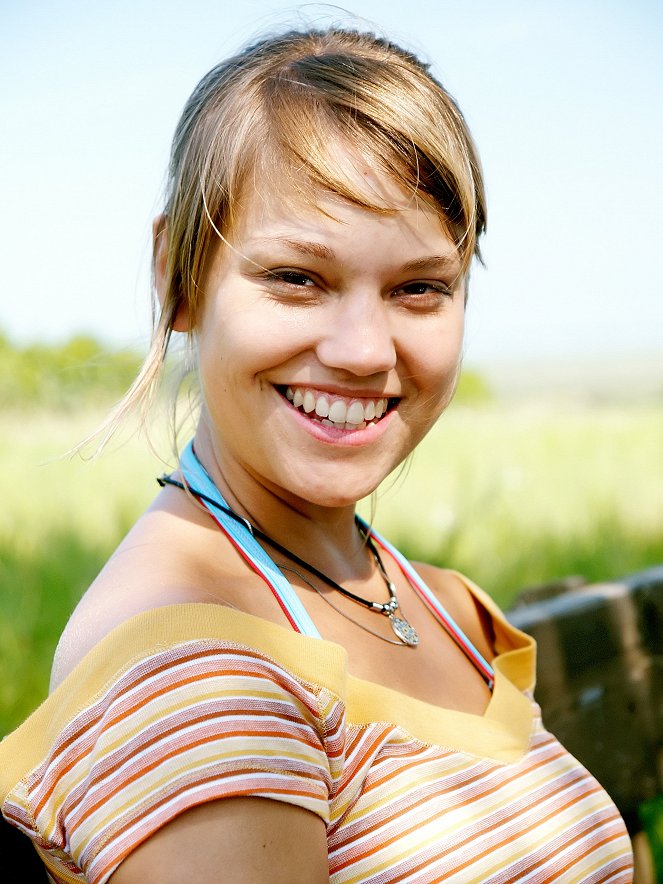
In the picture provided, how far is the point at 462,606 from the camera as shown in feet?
6.71

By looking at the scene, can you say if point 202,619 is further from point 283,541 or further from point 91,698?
point 283,541

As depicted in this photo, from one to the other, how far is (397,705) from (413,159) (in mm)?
769

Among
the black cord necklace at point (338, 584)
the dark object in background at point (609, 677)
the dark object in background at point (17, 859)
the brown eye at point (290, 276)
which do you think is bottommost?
the dark object in background at point (609, 677)

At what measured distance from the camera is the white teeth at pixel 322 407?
55.9 inches

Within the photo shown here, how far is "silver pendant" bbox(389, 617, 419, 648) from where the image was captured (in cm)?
168

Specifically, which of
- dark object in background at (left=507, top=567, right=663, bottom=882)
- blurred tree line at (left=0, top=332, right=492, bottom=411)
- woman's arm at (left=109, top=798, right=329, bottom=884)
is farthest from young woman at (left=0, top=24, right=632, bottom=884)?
blurred tree line at (left=0, top=332, right=492, bottom=411)

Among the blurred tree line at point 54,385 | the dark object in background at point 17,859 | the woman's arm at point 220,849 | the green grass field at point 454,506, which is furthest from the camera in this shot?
the blurred tree line at point 54,385

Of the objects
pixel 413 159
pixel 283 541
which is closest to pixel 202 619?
pixel 283 541

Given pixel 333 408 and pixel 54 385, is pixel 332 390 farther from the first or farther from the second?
pixel 54 385

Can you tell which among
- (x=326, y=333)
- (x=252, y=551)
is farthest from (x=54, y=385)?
(x=326, y=333)

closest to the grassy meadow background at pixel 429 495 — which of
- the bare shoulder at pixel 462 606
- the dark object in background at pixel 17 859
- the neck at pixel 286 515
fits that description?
the neck at pixel 286 515

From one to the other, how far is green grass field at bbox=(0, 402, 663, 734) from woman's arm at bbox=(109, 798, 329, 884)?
1255 mm

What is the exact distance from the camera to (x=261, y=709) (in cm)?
111

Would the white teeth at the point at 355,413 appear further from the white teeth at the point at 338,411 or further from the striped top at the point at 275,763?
the striped top at the point at 275,763
